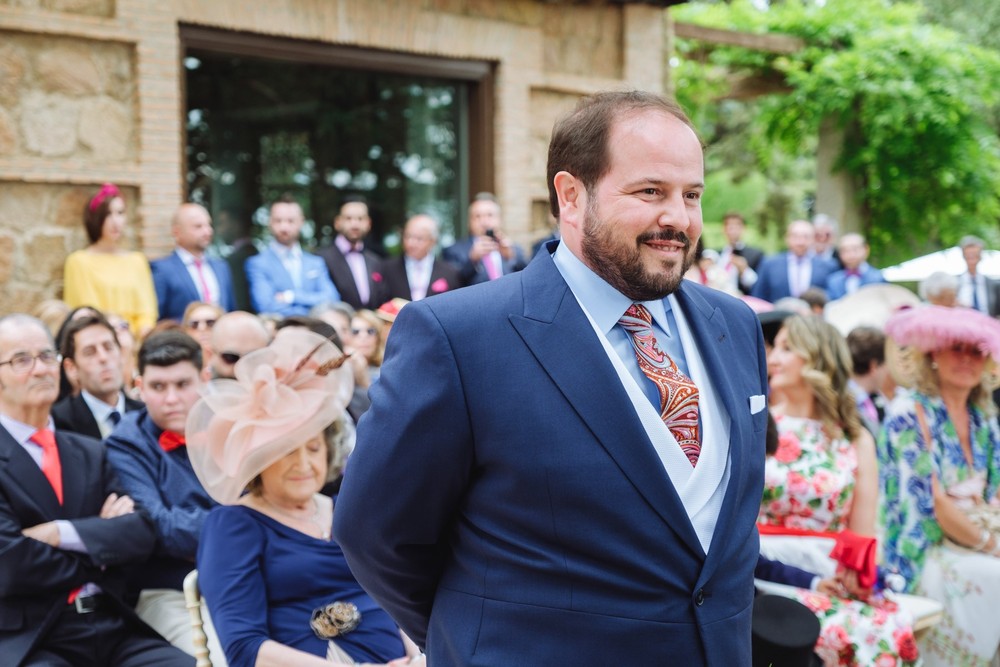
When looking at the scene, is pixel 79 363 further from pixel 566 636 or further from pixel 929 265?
pixel 929 265

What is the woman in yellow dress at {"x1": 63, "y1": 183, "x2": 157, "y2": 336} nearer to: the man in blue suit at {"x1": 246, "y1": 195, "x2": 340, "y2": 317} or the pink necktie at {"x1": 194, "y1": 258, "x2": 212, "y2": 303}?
the pink necktie at {"x1": 194, "y1": 258, "x2": 212, "y2": 303}

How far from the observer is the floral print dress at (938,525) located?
4418 millimetres

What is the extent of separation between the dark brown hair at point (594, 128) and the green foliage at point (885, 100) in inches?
538

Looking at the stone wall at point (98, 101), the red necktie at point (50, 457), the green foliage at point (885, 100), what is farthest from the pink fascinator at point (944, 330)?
the green foliage at point (885, 100)

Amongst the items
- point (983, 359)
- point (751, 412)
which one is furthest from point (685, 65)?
point (751, 412)

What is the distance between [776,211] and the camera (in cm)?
2527

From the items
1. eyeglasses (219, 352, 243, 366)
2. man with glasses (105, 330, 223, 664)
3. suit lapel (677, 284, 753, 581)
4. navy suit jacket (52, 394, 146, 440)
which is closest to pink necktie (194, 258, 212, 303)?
eyeglasses (219, 352, 243, 366)

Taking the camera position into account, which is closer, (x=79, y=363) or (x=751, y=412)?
(x=751, y=412)

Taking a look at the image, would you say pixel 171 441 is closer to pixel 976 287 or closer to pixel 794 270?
pixel 794 270

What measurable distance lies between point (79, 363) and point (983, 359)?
13.5 ft

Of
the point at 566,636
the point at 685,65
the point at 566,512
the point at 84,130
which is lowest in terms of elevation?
the point at 566,636

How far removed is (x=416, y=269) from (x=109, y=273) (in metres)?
2.55

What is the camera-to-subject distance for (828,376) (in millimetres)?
4535

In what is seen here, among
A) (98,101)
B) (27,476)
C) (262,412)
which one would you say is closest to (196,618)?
(262,412)
